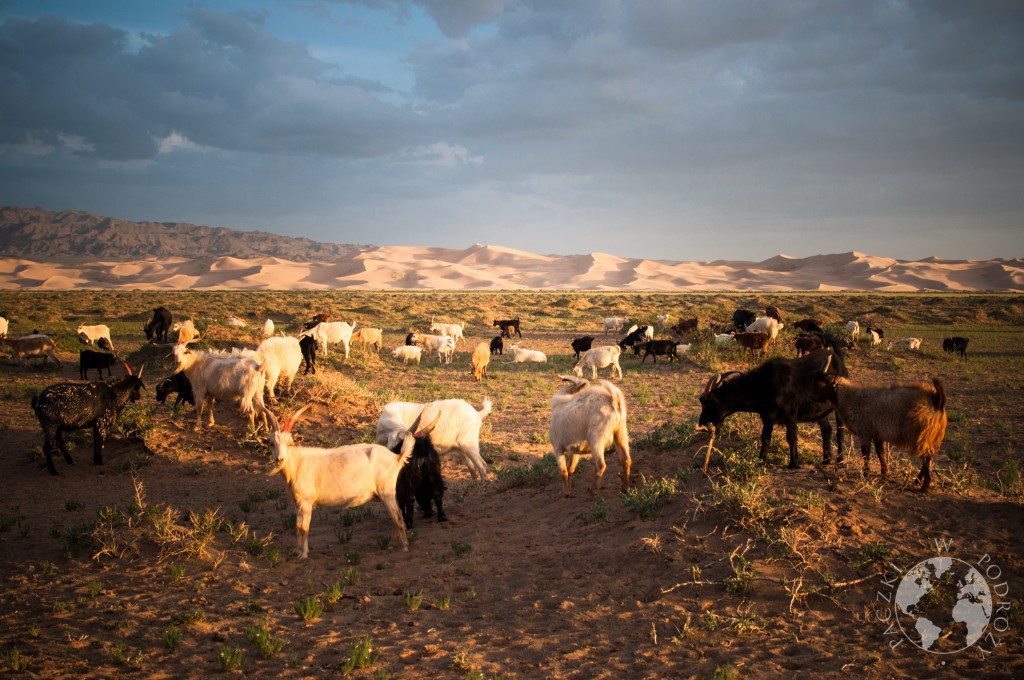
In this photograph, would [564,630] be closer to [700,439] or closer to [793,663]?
[793,663]

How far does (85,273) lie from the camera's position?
135500 mm

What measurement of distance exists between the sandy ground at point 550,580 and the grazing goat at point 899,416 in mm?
441

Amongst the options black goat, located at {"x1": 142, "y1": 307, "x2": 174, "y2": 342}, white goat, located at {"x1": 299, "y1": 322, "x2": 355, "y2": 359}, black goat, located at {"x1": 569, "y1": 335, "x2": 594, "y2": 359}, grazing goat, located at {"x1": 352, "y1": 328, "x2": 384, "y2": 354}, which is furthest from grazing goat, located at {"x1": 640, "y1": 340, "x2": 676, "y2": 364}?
black goat, located at {"x1": 142, "y1": 307, "x2": 174, "y2": 342}

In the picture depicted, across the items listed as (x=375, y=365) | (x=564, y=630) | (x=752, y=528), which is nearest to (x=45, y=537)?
(x=564, y=630)

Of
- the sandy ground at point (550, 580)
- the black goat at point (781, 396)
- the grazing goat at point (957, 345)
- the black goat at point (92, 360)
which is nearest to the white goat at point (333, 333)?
the black goat at point (92, 360)

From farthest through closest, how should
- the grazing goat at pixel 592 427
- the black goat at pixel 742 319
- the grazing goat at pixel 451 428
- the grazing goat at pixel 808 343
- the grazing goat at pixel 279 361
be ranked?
the black goat at pixel 742 319 → the grazing goat at pixel 808 343 → the grazing goat at pixel 279 361 → the grazing goat at pixel 451 428 → the grazing goat at pixel 592 427

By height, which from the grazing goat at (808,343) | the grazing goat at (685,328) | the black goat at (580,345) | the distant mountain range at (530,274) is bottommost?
the black goat at (580,345)

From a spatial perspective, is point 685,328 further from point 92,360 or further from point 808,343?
point 92,360

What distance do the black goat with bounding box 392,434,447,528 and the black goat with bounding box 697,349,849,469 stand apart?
3.66 metres

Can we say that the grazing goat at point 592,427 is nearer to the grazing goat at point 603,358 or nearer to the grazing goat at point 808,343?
the grazing goat at point 808,343

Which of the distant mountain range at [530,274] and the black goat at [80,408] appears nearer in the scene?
the black goat at [80,408]

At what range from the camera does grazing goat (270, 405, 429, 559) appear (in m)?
6.54

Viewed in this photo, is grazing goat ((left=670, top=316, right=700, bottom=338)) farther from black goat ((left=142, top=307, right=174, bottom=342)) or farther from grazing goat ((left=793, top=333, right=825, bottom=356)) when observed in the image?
black goat ((left=142, top=307, right=174, bottom=342))

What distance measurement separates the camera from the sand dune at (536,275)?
12725 centimetres
